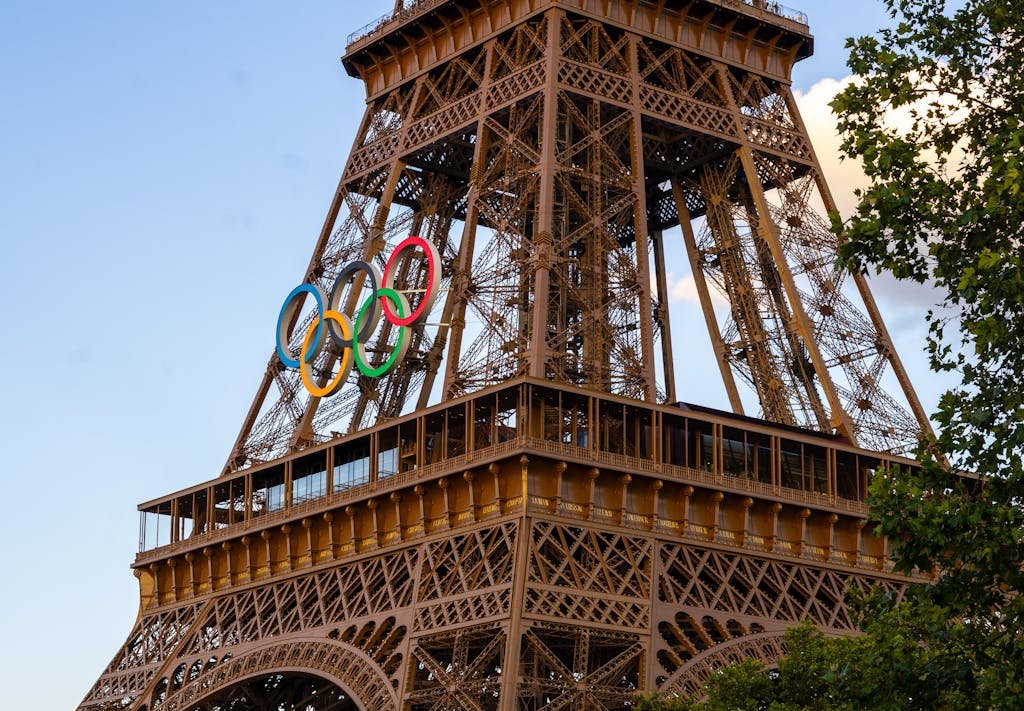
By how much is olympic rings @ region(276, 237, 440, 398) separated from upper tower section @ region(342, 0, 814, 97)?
7.90m

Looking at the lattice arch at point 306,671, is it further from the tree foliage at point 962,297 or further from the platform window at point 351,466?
the tree foliage at point 962,297

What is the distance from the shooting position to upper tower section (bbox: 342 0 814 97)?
64562 mm

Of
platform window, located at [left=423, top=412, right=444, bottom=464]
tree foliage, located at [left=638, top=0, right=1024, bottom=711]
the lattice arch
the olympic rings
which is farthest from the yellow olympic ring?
tree foliage, located at [left=638, top=0, right=1024, bottom=711]

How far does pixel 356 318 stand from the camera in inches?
2394

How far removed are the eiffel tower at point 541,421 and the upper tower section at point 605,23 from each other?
0.35 ft

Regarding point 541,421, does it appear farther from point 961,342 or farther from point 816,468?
point 961,342

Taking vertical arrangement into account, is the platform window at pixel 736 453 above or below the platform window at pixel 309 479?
below

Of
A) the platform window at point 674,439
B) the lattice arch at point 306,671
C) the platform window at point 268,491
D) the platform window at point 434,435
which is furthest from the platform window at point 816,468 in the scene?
the platform window at point 268,491

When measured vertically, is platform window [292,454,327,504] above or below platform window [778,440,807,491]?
above

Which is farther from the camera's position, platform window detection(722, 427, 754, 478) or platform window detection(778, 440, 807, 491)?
platform window detection(778, 440, 807, 491)

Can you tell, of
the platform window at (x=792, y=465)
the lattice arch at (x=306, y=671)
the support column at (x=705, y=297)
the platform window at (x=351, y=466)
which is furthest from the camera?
the support column at (x=705, y=297)

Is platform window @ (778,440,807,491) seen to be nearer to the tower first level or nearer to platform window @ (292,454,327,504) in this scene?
the tower first level

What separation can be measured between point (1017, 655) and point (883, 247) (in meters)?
7.08

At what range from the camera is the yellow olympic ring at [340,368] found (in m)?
60.3
